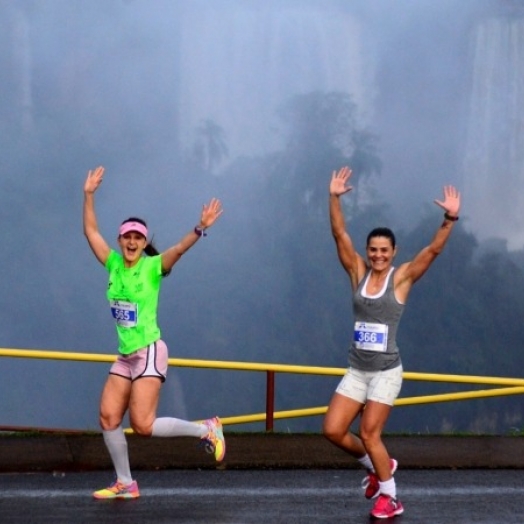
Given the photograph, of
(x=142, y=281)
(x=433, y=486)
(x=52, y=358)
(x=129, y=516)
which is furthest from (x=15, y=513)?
(x=433, y=486)

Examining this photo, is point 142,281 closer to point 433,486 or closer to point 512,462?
point 433,486

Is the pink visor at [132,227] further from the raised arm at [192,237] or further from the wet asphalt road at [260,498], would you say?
the wet asphalt road at [260,498]

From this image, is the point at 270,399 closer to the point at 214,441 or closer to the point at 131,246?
the point at 214,441

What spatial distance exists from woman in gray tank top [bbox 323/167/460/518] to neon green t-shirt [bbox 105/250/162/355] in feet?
4.12

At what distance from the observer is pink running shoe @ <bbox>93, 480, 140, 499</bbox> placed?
8.53 meters

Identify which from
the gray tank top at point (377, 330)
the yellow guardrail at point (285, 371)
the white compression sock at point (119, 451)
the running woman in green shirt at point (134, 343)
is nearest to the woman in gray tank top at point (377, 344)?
the gray tank top at point (377, 330)

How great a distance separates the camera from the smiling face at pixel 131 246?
870 cm

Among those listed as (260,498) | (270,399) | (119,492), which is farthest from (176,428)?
(270,399)

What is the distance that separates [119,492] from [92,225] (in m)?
1.79

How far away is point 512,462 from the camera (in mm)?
10664

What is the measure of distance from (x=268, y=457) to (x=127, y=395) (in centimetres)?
202

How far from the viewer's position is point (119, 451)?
859cm

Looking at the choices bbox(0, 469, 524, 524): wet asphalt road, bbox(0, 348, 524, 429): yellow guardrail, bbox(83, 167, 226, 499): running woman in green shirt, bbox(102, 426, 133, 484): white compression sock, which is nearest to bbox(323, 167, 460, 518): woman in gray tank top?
bbox(0, 469, 524, 524): wet asphalt road

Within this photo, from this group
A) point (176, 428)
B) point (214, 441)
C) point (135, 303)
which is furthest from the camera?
point (214, 441)
